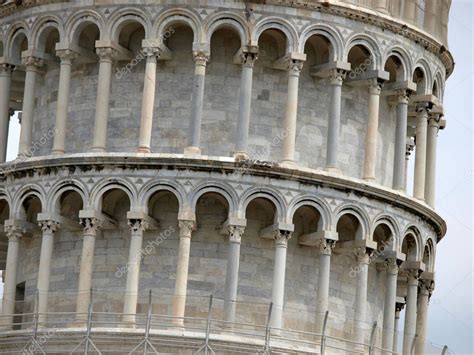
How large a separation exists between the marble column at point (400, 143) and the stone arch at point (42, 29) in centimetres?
784

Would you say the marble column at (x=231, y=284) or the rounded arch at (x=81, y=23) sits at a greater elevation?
the rounded arch at (x=81, y=23)

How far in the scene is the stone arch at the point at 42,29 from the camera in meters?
59.4

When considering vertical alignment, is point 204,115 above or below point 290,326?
above

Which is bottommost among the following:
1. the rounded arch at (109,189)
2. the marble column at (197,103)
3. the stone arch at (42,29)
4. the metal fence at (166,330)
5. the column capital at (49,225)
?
the metal fence at (166,330)

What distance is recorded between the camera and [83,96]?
59719 millimetres

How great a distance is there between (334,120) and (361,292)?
3.79 metres

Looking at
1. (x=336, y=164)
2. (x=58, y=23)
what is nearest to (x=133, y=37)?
(x=58, y=23)

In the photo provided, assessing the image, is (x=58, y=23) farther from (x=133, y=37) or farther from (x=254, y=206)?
(x=254, y=206)

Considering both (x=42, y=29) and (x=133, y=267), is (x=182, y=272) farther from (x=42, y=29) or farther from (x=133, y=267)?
(x=42, y=29)

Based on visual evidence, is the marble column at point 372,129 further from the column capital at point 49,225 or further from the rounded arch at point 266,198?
the column capital at point 49,225

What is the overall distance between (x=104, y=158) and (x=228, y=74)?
3.59m

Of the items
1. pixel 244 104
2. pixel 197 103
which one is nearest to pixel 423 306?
pixel 244 104

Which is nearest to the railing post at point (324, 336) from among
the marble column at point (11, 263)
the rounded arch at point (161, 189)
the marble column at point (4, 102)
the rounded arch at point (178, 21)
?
the rounded arch at point (161, 189)

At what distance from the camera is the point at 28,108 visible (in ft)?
196
